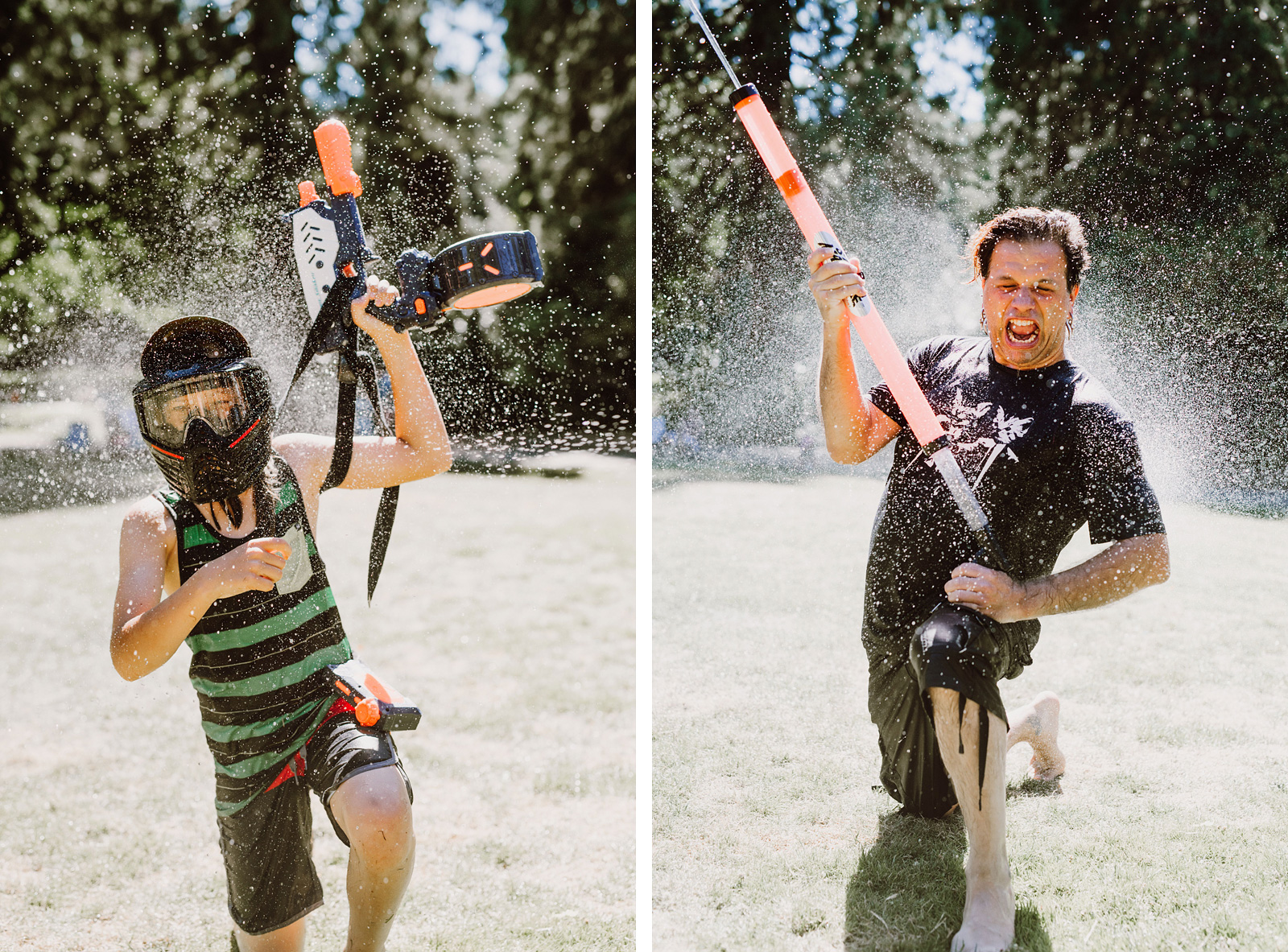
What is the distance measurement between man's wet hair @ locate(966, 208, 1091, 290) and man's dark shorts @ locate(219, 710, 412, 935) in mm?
1425

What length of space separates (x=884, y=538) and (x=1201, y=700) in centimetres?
109

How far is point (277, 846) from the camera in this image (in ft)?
5.04

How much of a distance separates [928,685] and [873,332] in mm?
623

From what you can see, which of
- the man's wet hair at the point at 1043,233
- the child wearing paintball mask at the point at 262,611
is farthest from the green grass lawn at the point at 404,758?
the man's wet hair at the point at 1043,233

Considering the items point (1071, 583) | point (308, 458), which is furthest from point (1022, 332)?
point (308, 458)

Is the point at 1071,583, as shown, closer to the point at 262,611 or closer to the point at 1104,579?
the point at 1104,579

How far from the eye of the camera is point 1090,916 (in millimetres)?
1659

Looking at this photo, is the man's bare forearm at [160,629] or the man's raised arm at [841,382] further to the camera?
the man's raised arm at [841,382]

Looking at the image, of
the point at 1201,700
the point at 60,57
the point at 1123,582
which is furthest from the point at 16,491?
the point at 1201,700

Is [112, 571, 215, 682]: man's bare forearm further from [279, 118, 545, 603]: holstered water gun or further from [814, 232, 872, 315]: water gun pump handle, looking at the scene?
[814, 232, 872, 315]: water gun pump handle

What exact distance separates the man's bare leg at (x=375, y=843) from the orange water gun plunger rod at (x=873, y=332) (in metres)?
1.07

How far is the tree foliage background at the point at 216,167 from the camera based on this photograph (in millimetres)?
2268

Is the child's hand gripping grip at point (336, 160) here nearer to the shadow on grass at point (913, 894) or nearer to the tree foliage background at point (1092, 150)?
the tree foliage background at point (1092, 150)

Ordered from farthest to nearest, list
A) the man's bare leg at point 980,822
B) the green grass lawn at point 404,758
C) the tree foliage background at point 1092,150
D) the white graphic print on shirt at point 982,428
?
the tree foliage background at point 1092,150 < the green grass lawn at point 404,758 < the white graphic print on shirt at point 982,428 < the man's bare leg at point 980,822
